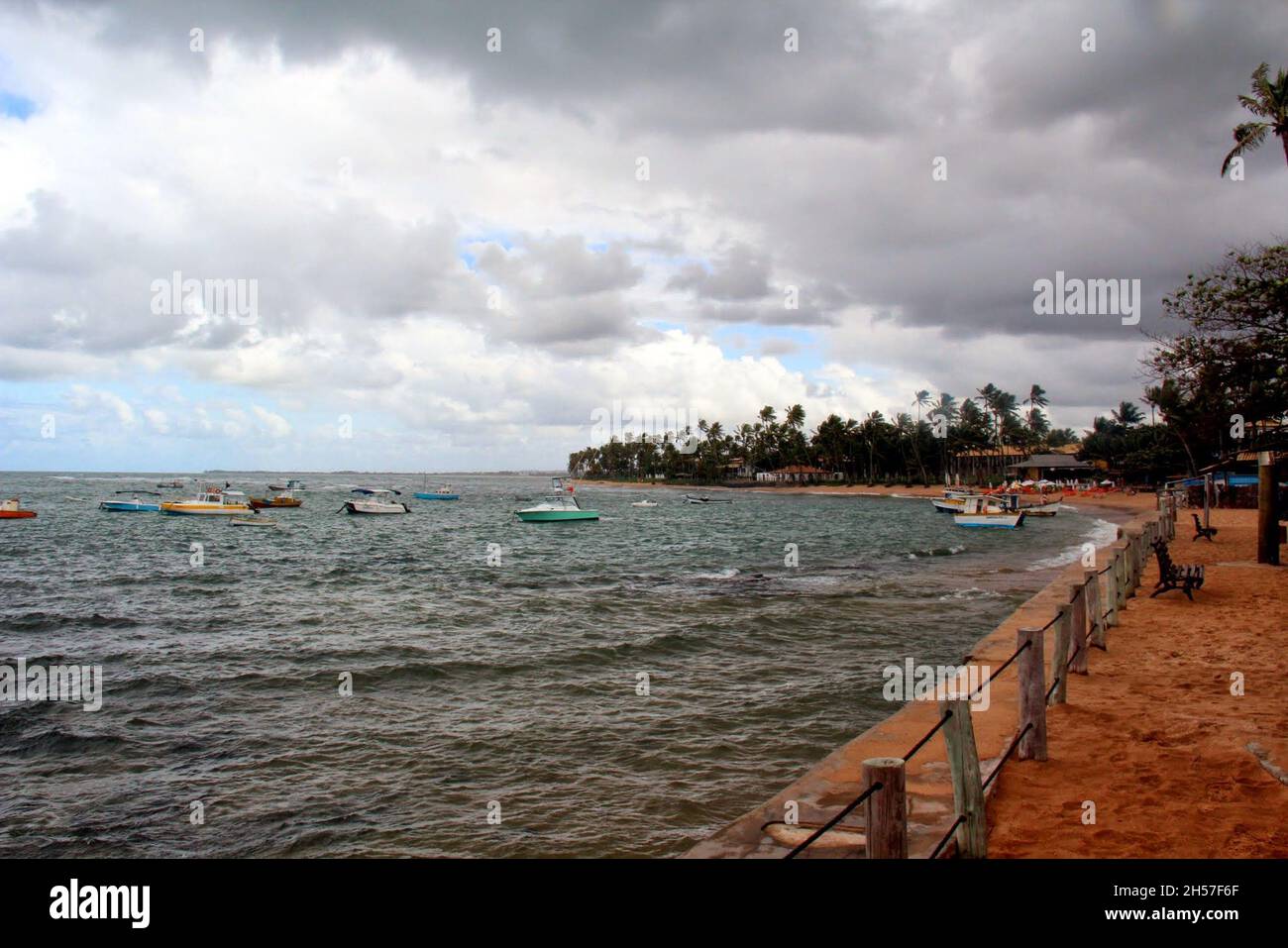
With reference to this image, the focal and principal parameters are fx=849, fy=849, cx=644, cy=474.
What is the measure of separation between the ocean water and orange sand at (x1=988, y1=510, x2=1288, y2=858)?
329cm

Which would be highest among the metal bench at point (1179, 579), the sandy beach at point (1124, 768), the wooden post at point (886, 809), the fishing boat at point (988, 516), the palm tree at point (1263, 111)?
the palm tree at point (1263, 111)

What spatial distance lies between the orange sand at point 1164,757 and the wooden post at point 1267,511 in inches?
307

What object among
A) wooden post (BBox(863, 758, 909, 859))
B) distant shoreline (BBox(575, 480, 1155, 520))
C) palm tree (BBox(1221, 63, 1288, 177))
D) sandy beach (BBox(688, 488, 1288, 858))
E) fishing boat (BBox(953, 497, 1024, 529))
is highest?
palm tree (BBox(1221, 63, 1288, 177))

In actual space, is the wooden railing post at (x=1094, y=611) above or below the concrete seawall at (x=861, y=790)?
above

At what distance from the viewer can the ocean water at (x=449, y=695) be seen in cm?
988

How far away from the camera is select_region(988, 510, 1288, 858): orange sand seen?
21.6ft

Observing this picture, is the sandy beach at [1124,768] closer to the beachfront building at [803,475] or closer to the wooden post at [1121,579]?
the wooden post at [1121,579]

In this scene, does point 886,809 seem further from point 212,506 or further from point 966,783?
point 212,506

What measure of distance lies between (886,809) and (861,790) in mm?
4075

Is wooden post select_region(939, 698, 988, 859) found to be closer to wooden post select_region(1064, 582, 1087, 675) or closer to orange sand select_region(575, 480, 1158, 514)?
wooden post select_region(1064, 582, 1087, 675)

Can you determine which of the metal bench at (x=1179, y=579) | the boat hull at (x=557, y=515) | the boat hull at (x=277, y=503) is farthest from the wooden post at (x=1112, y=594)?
the boat hull at (x=277, y=503)

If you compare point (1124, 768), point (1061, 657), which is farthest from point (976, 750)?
point (1061, 657)

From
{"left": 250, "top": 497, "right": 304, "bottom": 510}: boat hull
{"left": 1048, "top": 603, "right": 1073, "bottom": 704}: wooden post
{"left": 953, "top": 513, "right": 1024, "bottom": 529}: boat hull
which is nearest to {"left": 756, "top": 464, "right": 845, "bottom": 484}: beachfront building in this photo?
{"left": 250, "top": 497, "right": 304, "bottom": 510}: boat hull
